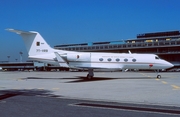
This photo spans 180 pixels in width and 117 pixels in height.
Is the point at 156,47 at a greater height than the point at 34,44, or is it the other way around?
the point at 156,47

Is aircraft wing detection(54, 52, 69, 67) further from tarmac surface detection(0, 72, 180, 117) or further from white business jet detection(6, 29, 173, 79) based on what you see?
tarmac surface detection(0, 72, 180, 117)

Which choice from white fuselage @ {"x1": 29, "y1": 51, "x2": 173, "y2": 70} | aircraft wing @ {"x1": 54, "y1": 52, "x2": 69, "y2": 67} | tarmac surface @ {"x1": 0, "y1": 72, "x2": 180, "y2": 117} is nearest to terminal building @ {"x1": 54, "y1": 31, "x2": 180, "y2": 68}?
white fuselage @ {"x1": 29, "y1": 51, "x2": 173, "y2": 70}

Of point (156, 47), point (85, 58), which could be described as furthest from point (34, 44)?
point (156, 47)

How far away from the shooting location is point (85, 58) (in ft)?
98.4

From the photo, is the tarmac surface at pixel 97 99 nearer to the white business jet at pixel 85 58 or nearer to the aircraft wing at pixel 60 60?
the aircraft wing at pixel 60 60

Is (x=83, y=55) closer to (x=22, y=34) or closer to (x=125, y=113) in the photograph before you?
(x=22, y=34)

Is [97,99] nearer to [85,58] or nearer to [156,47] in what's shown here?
[85,58]

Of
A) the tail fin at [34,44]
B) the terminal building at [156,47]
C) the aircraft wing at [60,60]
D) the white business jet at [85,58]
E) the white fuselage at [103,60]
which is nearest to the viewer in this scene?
the aircraft wing at [60,60]

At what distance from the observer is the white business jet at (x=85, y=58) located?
29.8 meters

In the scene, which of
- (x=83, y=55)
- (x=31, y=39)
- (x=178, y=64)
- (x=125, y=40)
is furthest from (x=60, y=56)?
(x=125, y=40)

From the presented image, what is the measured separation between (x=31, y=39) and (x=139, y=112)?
23920mm

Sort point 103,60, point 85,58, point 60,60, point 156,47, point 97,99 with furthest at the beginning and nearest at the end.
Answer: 1. point 156,47
2. point 103,60
3. point 85,58
4. point 60,60
5. point 97,99

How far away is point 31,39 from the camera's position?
1211 inches

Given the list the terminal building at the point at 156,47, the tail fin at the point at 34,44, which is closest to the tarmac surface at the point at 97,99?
the tail fin at the point at 34,44
